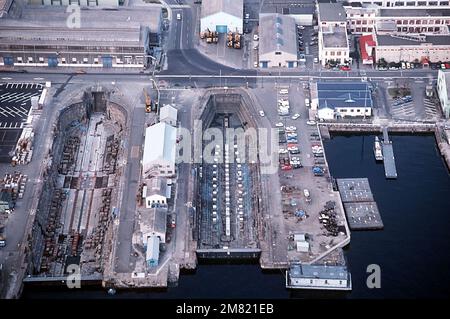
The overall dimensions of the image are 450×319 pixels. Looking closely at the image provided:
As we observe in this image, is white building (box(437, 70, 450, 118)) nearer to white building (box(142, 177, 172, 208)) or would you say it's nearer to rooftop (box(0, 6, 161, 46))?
white building (box(142, 177, 172, 208))

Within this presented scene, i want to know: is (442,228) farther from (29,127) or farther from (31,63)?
(31,63)

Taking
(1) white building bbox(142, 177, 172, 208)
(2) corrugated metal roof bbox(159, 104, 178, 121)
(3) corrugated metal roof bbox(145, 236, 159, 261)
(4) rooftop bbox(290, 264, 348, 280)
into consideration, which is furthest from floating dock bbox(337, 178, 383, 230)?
(2) corrugated metal roof bbox(159, 104, 178, 121)

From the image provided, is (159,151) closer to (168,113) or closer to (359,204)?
(168,113)


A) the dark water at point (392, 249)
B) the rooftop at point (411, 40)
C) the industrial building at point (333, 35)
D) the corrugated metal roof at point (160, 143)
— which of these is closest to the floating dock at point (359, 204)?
the dark water at point (392, 249)

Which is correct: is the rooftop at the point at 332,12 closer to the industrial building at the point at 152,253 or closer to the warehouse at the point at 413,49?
the warehouse at the point at 413,49

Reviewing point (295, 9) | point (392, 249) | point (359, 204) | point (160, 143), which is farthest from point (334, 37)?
point (392, 249)

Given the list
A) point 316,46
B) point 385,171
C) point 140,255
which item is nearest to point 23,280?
point 140,255
